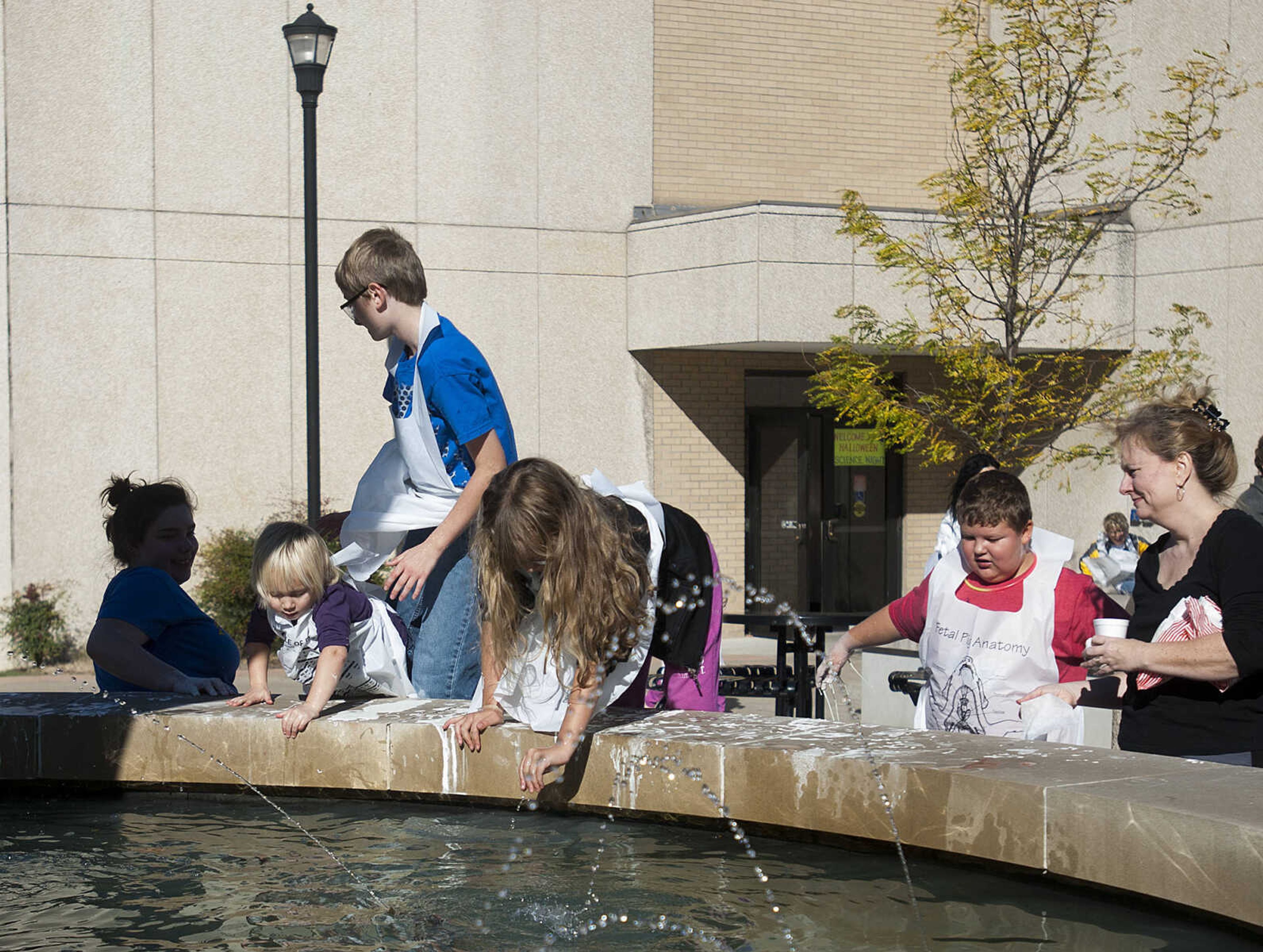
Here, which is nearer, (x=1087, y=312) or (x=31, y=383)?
(x=31, y=383)

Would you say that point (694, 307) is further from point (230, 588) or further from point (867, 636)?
point (867, 636)

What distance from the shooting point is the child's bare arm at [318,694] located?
513 centimetres

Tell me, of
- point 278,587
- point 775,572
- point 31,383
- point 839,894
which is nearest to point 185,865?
point 278,587

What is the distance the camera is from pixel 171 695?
18.7ft

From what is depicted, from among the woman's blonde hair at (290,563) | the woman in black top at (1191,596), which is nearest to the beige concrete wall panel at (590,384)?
the woman's blonde hair at (290,563)

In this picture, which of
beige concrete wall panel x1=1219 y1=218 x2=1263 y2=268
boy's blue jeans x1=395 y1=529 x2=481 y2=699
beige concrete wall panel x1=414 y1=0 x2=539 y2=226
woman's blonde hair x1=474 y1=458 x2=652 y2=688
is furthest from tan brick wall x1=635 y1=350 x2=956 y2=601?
woman's blonde hair x1=474 y1=458 x2=652 y2=688

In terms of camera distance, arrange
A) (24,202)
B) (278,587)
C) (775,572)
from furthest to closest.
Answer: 1. (775,572)
2. (24,202)
3. (278,587)

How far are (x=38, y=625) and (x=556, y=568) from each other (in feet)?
35.9

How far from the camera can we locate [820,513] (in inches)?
691

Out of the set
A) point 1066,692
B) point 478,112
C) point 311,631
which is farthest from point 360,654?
point 478,112

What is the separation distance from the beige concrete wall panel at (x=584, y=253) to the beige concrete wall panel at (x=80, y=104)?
4.00 metres

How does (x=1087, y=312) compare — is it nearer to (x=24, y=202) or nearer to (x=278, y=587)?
(x=24, y=202)

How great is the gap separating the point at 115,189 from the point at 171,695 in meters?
10.1

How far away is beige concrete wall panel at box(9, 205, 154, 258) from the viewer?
14.3 m
